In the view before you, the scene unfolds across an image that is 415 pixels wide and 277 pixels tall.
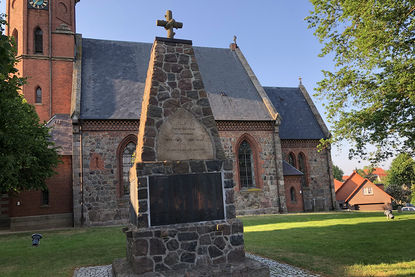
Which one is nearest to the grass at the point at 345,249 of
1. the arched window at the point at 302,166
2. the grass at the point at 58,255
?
the grass at the point at 58,255

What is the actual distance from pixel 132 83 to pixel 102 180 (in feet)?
26.2

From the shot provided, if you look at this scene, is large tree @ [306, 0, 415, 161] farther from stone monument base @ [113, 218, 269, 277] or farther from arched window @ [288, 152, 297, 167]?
arched window @ [288, 152, 297, 167]

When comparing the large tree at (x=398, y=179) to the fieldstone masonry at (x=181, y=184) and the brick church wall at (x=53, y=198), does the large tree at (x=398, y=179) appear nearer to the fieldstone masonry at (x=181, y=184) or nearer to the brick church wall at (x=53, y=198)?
the brick church wall at (x=53, y=198)

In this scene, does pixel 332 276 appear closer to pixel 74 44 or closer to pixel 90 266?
pixel 90 266

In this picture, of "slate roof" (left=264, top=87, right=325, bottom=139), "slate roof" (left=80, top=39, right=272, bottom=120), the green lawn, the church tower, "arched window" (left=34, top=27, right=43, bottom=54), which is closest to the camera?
the green lawn

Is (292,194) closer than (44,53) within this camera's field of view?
No

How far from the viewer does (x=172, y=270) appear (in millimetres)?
6676

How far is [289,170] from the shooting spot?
25.8 metres

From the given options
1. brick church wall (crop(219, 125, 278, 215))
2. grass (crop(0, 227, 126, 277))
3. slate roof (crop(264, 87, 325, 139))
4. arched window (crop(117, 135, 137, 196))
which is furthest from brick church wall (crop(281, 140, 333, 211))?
grass (crop(0, 227, 126, 277))

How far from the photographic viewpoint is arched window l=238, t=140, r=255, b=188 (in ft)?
80.2

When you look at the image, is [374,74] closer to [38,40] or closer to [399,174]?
[38,40]

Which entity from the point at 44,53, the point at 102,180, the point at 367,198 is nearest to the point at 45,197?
the point at 102,180

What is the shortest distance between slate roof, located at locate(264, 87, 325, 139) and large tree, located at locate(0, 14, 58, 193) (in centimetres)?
1863

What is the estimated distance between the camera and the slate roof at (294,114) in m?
28.5
